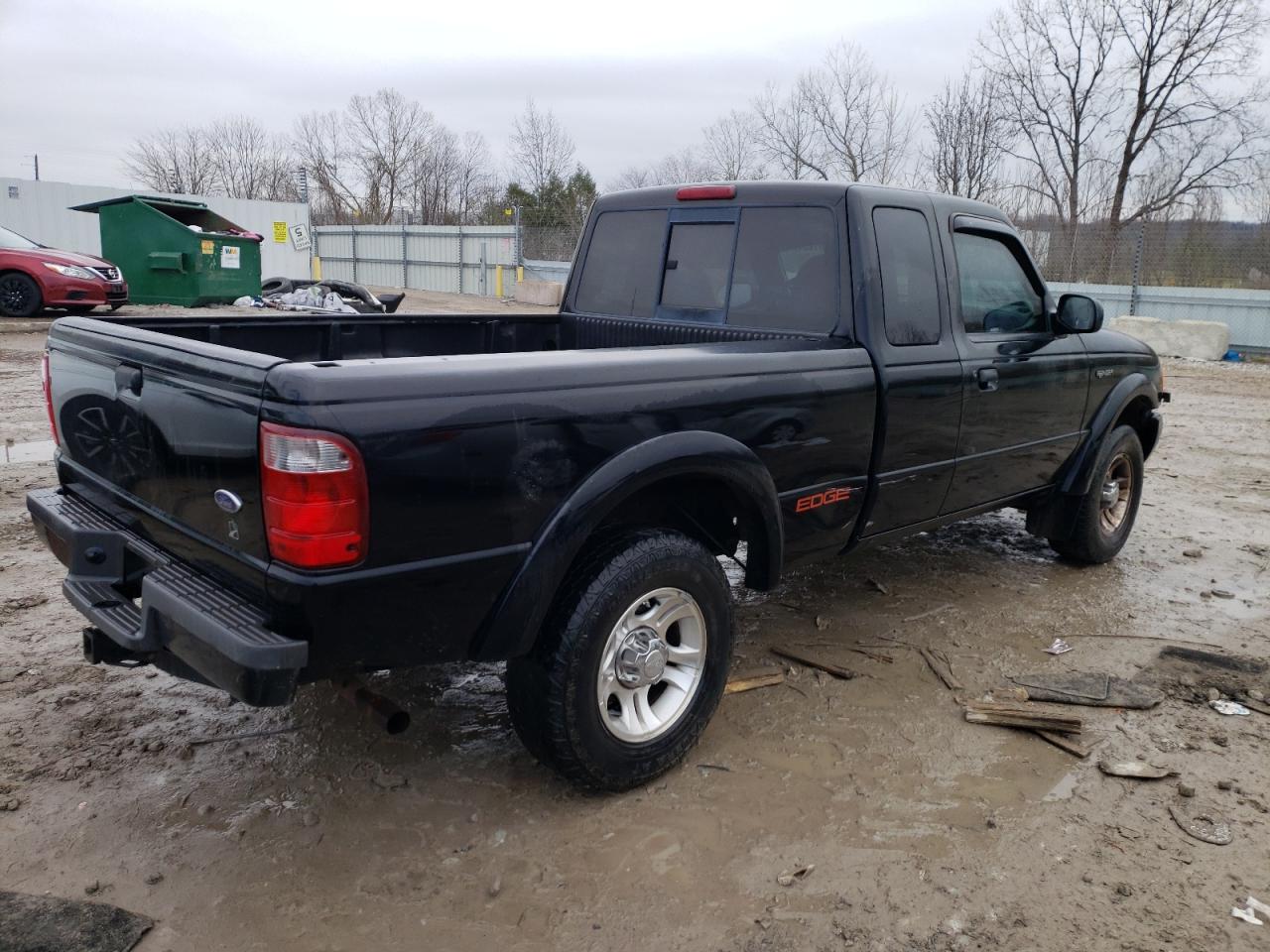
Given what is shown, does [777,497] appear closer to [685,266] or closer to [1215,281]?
[685,266]

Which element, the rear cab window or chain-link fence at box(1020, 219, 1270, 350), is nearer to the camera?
the rear cab window

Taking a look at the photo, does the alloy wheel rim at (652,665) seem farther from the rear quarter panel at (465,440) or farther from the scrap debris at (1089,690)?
the scrap debris at (1089,690)

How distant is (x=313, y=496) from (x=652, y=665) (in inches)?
50.0

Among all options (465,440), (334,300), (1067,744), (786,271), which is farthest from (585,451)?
(334,300)

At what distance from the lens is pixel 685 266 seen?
4309 millimetres

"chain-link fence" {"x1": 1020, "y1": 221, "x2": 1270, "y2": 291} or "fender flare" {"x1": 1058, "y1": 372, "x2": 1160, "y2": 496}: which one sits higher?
"chain-link fence" {"x1": 1020, "y1": 221, "x2": 1270, "y2": 291}

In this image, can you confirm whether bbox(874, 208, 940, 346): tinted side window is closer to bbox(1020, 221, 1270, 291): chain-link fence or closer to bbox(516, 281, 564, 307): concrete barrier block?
bbox(1020, 221, 1270, 291): chain-link fence

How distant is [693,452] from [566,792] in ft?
3.86

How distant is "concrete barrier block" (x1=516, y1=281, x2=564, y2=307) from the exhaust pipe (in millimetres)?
21953

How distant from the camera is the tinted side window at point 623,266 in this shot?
445 cm

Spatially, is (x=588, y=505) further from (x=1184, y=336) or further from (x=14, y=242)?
(x=1184, y=336)

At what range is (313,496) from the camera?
7.58 feet

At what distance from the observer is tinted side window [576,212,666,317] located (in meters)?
4.45

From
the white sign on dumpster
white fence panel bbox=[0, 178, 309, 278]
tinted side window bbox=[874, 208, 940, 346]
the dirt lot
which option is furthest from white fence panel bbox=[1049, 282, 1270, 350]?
the white sign on dumpster
